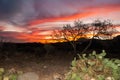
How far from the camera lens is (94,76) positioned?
10836mm

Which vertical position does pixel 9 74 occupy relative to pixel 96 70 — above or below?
below

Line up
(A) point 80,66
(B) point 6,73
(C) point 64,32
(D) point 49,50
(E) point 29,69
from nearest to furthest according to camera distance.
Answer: (A) point 80,66 < (B) point 6,73 < (E) point 29,69 < (D) point 49,50 < (C) point 64,32

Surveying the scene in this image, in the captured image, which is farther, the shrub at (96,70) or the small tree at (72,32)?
the small tree at (72,32)

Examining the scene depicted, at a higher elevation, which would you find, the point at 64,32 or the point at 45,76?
the point at 64,32

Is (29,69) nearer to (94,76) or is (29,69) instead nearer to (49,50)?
(94,76)

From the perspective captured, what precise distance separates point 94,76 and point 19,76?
2.92m

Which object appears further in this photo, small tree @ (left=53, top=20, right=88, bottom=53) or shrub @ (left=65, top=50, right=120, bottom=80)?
small tree @ (left=53, top=20, right=88, bottom=53)

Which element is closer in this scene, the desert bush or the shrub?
the shrub

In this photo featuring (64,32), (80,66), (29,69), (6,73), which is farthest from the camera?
(64,32)

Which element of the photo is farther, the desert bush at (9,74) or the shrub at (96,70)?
the desert bush at (9,74)

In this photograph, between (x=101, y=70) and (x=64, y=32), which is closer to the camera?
(x=101, y=70)

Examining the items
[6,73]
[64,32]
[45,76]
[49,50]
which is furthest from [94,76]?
[64,32]

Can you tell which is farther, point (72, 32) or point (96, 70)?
point (72, 32)

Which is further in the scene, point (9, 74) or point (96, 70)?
point (9, 74)
